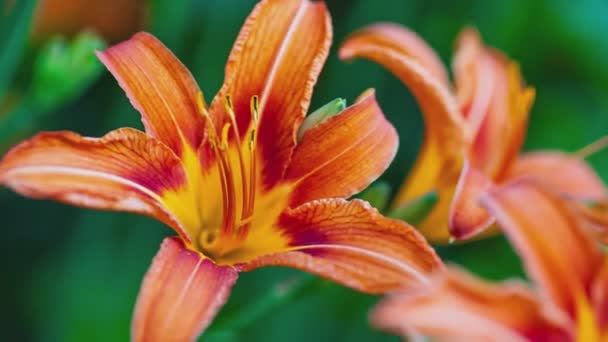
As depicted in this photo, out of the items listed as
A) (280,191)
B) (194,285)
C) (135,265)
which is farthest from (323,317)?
(194,285)

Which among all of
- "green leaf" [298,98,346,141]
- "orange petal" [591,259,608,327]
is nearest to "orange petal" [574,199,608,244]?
"orange petal" [591,259,608,327]

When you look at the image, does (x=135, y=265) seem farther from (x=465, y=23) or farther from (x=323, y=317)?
(x=465, y=23)

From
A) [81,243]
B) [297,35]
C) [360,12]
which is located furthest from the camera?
[360,12]

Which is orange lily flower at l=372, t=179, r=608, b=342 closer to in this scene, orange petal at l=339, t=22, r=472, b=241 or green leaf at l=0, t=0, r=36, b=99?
orange petal at l=339, t=22, r=472, b=241

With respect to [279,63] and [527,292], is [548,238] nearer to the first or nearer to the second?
[527,292]

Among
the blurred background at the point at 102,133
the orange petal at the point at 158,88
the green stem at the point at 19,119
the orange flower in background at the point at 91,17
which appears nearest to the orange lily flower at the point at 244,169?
the orange petal at the point at 158,88

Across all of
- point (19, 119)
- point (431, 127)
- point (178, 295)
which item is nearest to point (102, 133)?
point (19, 119)
